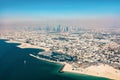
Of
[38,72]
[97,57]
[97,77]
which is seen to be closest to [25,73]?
[38,72]

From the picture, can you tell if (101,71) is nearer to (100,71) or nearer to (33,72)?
(100,71)

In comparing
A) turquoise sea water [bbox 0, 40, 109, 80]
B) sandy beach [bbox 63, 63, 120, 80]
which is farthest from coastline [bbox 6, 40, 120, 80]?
turquoise sea water [bbox 0, 40, 109, 80]

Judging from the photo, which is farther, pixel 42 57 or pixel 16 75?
pixel 42 57

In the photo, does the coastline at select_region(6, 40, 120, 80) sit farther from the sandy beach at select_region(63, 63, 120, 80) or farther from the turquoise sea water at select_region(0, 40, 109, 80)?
the turquoise sea water at select_region(0, 40, 109, 80)

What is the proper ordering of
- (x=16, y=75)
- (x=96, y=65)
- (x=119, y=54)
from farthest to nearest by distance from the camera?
(x=119, y=54) < (x=96, y=65) < (x=16, y=75)

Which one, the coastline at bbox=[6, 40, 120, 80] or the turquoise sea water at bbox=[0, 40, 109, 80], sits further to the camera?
the coastline at bbox=[6, 40, 120, 80]

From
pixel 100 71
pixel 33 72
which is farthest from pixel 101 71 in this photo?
pixel 33 72

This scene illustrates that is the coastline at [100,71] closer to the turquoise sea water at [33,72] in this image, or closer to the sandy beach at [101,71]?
the sandy beach at [101,71]

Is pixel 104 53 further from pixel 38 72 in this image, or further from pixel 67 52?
pixel 38 72
